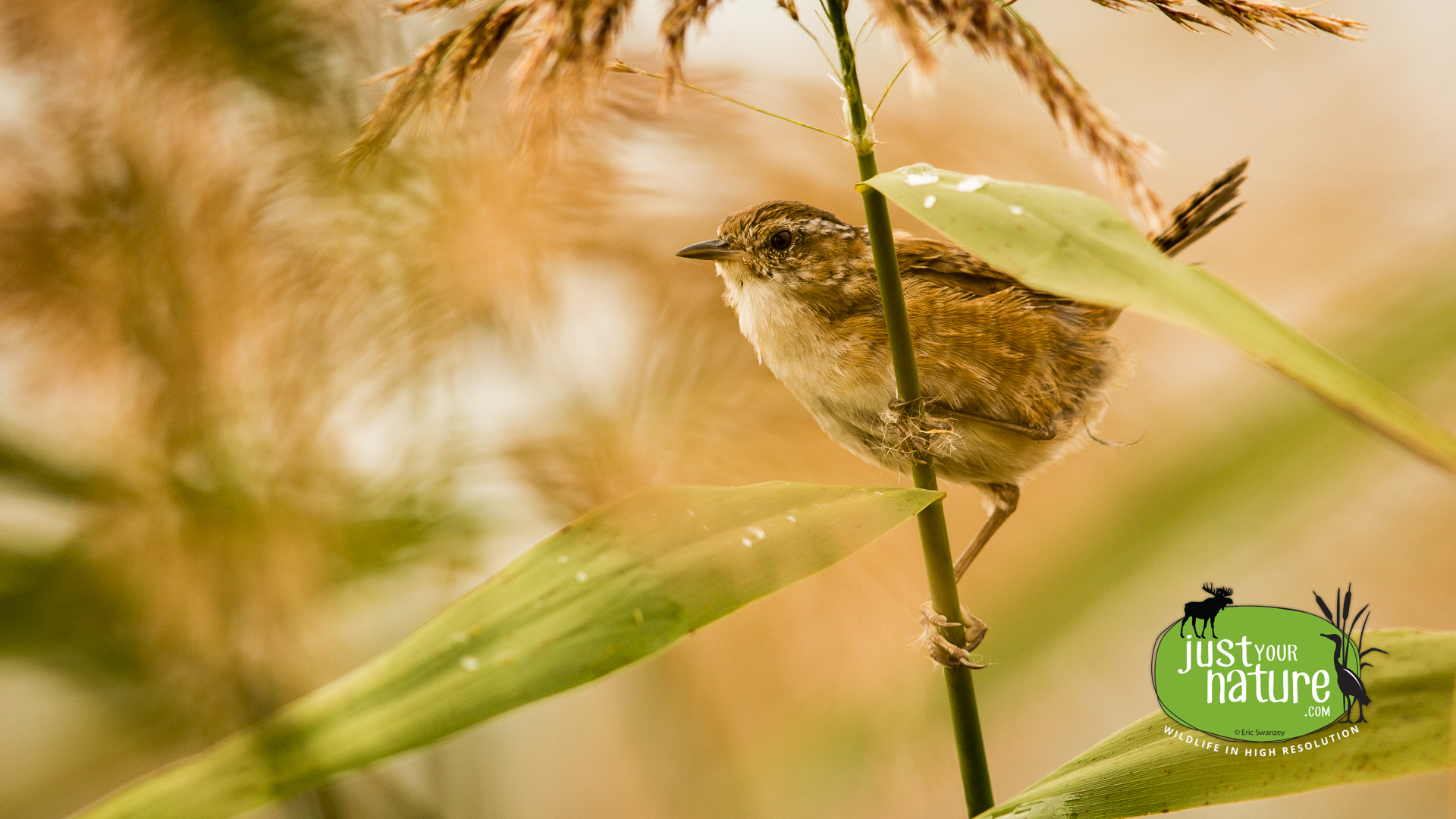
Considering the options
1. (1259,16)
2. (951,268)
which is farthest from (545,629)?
(951,268)

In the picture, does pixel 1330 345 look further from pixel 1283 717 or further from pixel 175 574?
pixel 175 574

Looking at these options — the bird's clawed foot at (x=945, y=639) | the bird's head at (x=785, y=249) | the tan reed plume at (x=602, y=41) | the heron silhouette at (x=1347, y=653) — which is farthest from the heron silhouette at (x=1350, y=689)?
the bird's head at (x=785, y=249)

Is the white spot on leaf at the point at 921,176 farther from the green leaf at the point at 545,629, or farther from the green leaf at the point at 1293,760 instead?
the green leaf at the point at 1293,760

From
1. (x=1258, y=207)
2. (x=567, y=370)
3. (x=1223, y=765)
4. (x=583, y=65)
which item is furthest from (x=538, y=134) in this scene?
(x=1258, y=207)

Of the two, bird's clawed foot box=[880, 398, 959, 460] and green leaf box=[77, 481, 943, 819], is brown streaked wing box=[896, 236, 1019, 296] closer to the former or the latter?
bird's clawed foot box=[880, 398, 959, 460]

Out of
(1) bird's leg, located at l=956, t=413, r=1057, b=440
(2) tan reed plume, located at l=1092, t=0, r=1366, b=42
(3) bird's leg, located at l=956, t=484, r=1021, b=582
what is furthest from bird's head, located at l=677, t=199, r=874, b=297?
(2) tan reed plume, located at l=1092, t=0, r=1366, b=42

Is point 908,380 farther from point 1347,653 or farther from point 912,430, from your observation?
point 1347,653
